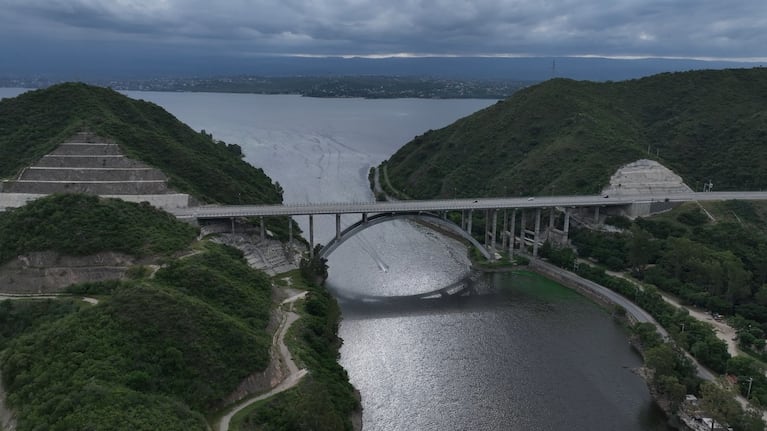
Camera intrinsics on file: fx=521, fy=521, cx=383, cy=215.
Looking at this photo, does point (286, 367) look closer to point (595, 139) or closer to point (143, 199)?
point (143, 199)

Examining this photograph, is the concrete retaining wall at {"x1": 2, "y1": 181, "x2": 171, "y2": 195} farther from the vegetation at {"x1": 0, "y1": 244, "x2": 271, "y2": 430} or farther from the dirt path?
the dirt path

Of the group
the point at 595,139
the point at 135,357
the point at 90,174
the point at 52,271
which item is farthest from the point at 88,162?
the point at 595,139

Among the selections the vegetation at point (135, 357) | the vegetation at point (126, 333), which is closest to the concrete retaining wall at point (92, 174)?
the vegetation at point (126, 333)

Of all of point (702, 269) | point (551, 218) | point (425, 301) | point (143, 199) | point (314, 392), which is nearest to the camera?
point (314, 392)

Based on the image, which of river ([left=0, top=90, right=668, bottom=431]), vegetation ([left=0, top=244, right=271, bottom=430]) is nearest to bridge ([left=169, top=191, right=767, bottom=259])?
river ([left=0, top=90, right=668, bottom=431])

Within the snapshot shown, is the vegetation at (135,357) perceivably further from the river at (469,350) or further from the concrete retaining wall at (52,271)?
the river at (469,350)
